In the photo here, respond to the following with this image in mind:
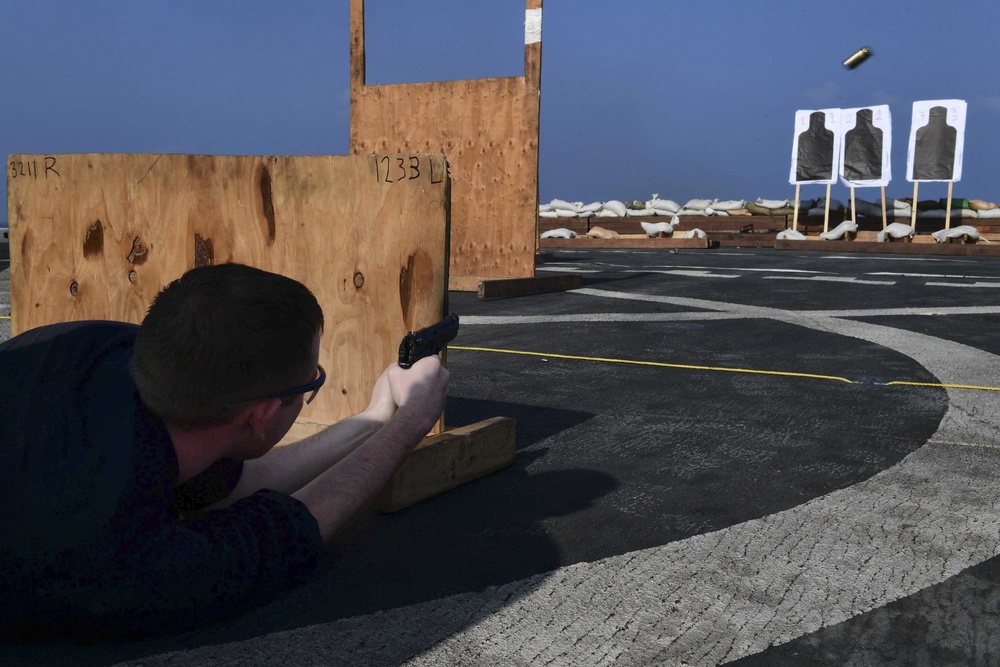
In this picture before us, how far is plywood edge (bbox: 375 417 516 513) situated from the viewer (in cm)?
256

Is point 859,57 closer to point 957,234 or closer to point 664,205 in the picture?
point 957,234

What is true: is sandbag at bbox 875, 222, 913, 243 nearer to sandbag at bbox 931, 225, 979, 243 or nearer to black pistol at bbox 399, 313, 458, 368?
sandbag at bbox 931, 225, 979, 243

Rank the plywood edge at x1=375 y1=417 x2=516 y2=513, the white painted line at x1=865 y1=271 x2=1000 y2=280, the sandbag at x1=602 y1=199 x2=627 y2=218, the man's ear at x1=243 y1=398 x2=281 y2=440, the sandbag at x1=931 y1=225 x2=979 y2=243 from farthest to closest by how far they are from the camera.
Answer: the sandbag at x1=602 y1=199 x2=627 y2=218 < the sandbag at x1=931 y1=225 x2=979 y2=243 < the white painted line at x1=865 y1=271 x2=1000 y2=280 < the plywood edge at x1=375 y1=417 x2=516 y2=513 < the man's ear at x1=243 y1=398 x2=281 y2=440

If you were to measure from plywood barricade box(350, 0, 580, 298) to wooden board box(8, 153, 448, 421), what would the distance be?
597 cm

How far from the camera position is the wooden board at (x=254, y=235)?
8.95 ft

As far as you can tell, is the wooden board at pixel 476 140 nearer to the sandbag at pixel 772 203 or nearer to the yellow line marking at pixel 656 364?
the yellow line marking at pixel 656 364

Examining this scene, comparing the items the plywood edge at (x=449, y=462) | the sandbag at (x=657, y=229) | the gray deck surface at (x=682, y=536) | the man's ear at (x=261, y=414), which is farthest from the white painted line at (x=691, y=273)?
the sandbag at (x=657, y=229)

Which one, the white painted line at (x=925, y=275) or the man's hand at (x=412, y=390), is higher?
the man's hand at (x=412, y=390)

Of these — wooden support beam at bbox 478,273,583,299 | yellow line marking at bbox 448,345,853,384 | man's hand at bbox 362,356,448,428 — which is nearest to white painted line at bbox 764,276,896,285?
wooden support beam at bbox 478,273,583,299

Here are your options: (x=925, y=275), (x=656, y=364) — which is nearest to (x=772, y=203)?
(x=925, y=275)

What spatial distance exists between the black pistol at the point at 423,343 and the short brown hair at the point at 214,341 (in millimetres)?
677

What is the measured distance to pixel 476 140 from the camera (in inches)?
353

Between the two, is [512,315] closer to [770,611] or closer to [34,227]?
[34,227]

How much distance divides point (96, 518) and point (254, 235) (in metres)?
1.46
